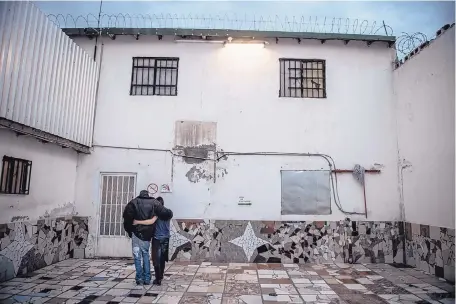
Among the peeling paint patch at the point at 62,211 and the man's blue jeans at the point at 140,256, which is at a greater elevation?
the peeling paint patch at the point at 62,211

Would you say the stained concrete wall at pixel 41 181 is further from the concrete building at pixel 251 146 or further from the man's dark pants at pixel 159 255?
the man's dark pants at pixel 159 255

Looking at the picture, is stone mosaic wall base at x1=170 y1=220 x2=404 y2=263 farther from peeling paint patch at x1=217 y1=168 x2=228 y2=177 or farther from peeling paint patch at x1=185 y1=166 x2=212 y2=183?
peeling paint patch at x1=217 y1=168 x2=228 y2=177

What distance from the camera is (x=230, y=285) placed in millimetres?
6430

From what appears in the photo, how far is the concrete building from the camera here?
28.4 ft

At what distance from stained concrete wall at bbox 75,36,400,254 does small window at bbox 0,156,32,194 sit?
81.2 inches

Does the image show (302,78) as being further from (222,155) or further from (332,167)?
(222,155)

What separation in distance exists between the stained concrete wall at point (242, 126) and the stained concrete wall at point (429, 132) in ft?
1.51

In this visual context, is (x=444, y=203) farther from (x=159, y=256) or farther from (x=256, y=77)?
(x=159, y=256)

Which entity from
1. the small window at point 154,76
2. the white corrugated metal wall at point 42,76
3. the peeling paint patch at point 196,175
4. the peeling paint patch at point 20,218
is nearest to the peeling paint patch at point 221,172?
the peeling paint patch at point 196,175

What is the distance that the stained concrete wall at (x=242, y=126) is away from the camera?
29.2 ft

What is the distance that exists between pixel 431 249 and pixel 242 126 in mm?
5714

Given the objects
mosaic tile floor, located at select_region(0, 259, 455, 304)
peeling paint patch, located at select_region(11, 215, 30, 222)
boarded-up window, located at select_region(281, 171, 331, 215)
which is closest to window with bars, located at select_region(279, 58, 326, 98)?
boarded-up window, located at select_region(281, 171, 331, 215)

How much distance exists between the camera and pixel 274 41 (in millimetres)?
9523

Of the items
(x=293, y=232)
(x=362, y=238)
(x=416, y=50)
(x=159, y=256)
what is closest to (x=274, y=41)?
(x=416, y=50)
